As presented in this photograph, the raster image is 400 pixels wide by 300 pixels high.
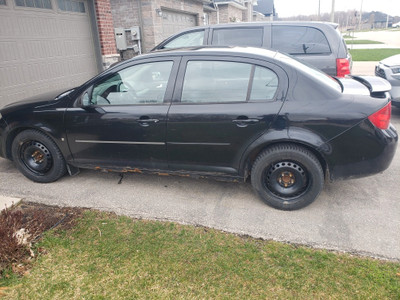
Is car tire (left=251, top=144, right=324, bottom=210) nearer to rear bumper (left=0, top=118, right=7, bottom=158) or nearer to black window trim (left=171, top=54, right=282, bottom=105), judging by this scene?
black window trim (left=171, top=54, right=282, bottom=105)

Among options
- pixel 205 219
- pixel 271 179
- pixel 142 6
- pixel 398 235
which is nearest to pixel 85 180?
pixel 205 219

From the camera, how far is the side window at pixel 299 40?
5707 millimetres

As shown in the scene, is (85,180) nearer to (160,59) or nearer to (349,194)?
(160,59)

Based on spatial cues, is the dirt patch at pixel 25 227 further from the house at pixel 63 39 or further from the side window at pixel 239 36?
the side window at pixel 239 36

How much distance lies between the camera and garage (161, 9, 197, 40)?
1186 centimetres

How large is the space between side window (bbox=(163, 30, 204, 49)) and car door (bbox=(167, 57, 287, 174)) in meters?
3.18

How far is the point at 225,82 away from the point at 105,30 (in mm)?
6065

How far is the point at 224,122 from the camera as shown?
3219mm

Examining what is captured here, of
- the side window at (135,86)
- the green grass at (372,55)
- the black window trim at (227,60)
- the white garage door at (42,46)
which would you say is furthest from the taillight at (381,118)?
the green grass at (372,55)

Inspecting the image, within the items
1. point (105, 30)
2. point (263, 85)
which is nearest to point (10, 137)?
point (263, 85)

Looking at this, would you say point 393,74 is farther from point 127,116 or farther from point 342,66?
point 127,116

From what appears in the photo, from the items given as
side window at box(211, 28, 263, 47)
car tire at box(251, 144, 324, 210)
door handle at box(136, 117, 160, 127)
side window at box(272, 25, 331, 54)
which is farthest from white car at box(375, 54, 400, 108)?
door handle at box(136, 117, 160, 127)

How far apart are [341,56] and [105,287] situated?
5179 millimetres

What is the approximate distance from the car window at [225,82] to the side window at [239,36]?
9.80ft
